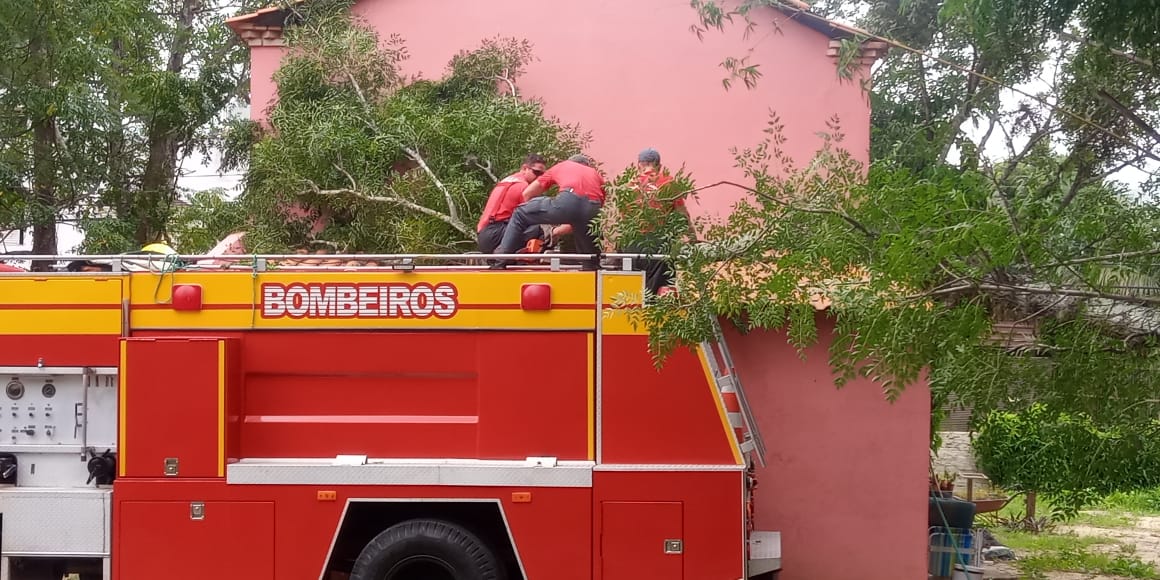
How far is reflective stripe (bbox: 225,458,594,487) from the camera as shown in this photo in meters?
6.33

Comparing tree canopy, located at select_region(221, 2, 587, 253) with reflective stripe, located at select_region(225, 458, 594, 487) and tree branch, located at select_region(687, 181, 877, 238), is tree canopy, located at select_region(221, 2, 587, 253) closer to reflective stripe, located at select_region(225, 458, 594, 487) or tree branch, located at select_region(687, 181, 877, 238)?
reflective stripe, located at select_region(225, 458, 594, 487)

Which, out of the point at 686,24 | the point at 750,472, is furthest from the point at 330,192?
the point at 750,472

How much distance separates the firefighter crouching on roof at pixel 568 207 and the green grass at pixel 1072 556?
20.0 ft

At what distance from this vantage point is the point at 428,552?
21.0ft

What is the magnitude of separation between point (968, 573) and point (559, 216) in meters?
4.97

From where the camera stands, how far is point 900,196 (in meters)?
4.39

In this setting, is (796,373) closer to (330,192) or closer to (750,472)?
(750,472)

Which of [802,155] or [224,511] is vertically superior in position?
[802,155]

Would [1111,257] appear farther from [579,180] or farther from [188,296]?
[188,296]

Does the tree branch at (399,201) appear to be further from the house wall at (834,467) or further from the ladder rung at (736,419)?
the ladder rung at (736,419)

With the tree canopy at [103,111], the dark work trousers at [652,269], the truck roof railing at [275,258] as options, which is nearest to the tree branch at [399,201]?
the truck roof railing at [275,258]

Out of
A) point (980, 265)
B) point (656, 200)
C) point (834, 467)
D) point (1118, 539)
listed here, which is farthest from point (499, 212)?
point (1118, 539)

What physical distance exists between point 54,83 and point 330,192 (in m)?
5.34

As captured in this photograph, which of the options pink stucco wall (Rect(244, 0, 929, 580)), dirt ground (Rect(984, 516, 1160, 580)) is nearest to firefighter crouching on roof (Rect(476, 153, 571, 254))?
pink stucco wall (Rect(244, 0, 929, 580))
